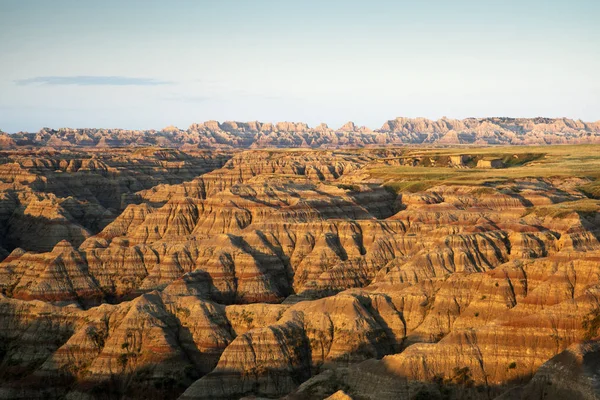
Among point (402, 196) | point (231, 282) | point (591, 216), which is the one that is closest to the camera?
point (231, 282)

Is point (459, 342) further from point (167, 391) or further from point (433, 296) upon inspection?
point (167, 391)

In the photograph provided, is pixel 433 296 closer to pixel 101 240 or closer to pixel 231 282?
pixel 231 282

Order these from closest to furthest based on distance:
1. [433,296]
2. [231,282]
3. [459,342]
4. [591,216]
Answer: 1. [459,342]
2. [433,296]
3. [231,282]
4. [591,216]

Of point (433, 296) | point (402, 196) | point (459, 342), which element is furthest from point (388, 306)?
point (402, 196)

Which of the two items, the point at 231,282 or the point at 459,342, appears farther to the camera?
the point at 231,282

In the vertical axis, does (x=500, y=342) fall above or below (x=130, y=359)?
above

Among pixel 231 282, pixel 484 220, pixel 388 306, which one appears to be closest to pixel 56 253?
pixel 231 282
